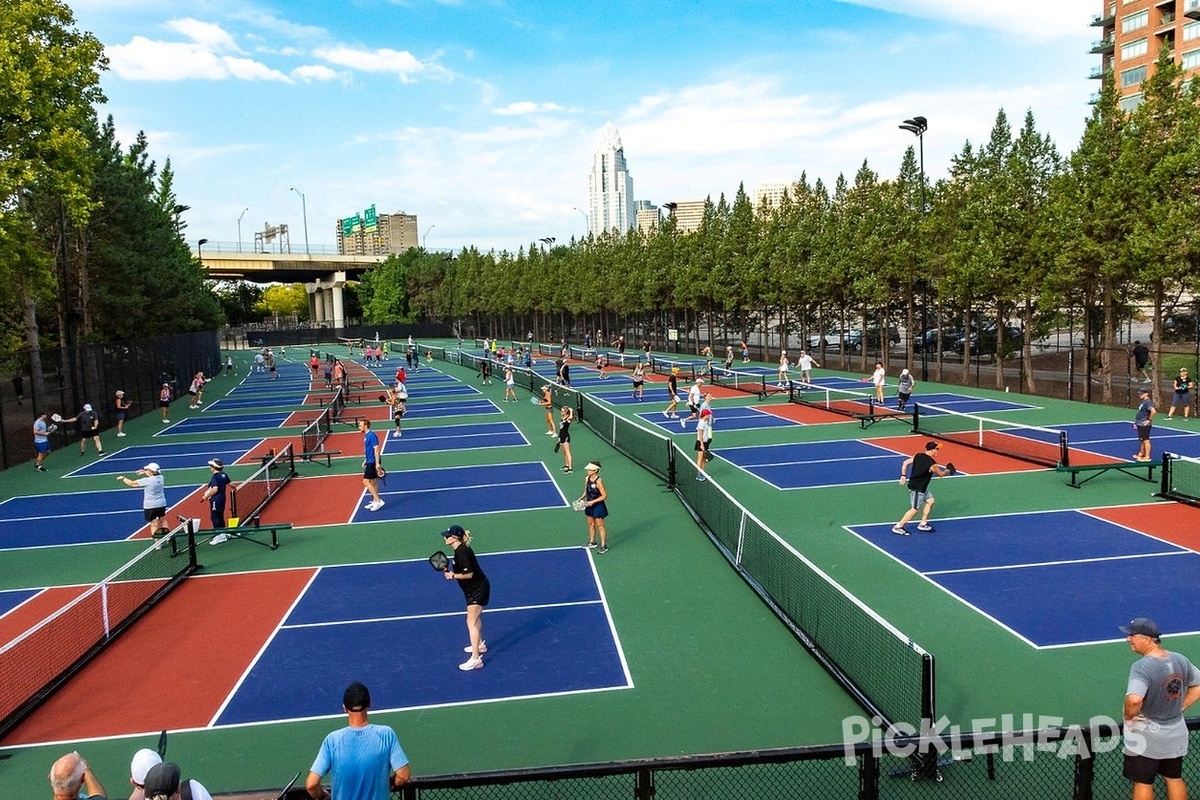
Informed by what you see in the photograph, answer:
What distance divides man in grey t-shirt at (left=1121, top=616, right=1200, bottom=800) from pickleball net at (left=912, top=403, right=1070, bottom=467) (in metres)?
14.3

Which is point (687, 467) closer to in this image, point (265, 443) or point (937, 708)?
point (937, 708)

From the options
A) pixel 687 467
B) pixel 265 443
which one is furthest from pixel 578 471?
pixel 265 443

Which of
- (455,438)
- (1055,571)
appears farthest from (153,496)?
(1055,571)

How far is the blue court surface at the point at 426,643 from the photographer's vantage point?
31.5 ft

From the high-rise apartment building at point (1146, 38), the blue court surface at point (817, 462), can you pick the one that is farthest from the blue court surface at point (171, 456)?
the high-rise apartment building at point (1146, 38)

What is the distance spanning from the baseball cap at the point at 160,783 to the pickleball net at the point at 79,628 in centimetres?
540

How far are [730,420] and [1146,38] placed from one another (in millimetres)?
82639

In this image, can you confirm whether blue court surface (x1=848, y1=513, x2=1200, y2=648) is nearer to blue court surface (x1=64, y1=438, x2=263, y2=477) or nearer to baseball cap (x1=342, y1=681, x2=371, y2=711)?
baseball cap (x1=342, y1=681, x2=371, y2=711)

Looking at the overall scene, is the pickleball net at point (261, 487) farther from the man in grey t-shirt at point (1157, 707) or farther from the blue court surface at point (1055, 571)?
the man in grey t-shirt at point (1157, 707)

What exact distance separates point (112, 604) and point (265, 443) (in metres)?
17.8

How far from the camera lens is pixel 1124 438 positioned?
81.1 ft

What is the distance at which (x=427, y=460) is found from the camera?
25.1m

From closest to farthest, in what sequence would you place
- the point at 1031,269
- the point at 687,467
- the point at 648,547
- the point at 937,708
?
the point at 937,708 → the point at 648,547 → the point at 687,467 → the point at 1031,269

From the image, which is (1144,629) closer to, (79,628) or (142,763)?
(142,763)
